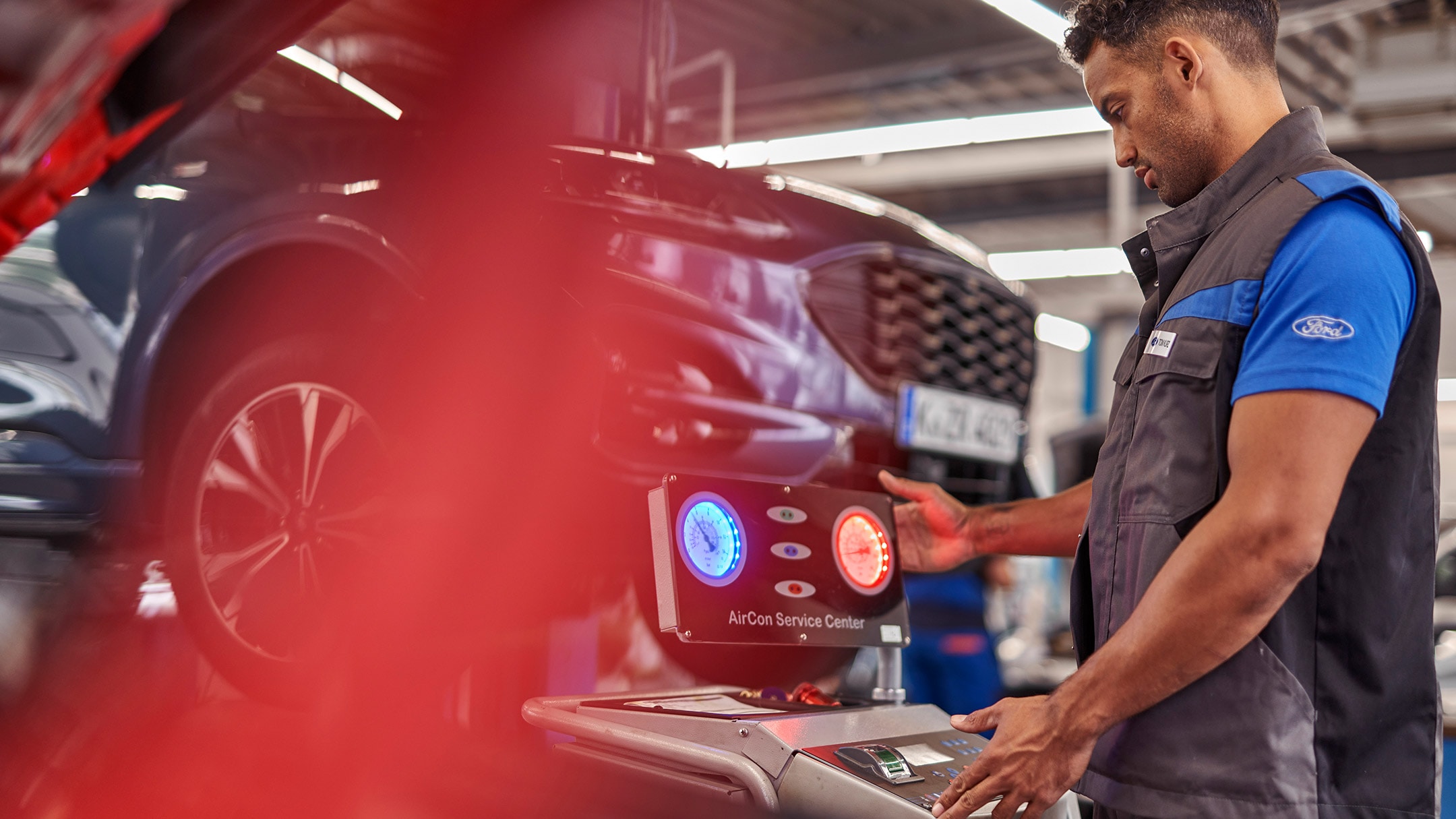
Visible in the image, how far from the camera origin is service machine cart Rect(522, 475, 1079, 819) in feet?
4.36

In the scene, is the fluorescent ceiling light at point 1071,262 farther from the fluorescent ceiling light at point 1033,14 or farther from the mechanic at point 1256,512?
the mechanic at point 1256,512

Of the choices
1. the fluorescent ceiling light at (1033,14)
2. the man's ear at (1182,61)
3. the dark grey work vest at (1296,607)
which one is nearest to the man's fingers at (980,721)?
the dark grey work vest at (1296,607)

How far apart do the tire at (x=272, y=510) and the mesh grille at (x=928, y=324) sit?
933 mm

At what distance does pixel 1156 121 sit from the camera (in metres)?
1.32

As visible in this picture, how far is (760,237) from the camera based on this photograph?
→ 7.16ft

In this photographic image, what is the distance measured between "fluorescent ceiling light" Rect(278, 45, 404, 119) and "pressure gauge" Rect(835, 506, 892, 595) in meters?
0.98

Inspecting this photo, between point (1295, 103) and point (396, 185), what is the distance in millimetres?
6266

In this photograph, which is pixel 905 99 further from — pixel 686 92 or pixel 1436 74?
pixel 1436 74

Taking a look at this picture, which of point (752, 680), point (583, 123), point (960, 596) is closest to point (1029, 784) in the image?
point (752, 680)

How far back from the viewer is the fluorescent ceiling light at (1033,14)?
4410mm

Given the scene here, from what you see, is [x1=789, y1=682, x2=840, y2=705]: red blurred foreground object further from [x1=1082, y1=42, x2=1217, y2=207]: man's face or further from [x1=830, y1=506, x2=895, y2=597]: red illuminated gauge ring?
[x1=1082, y1=42, x2=1217, y2=207]: man's face

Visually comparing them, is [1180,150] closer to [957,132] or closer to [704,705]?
[704,705]

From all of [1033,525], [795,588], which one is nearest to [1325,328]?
[1033,525]

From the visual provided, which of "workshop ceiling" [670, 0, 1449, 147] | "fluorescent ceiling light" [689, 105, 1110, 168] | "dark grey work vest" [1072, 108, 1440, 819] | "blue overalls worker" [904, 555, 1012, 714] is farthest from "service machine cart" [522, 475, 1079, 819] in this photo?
"fluorescent ceiling light" [689, 105, 1110, 168]
